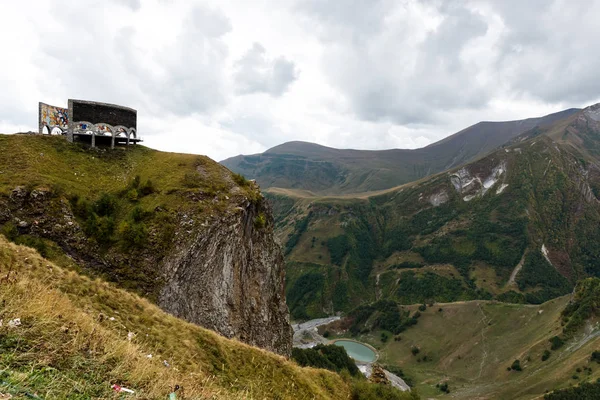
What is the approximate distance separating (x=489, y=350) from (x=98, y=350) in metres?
169

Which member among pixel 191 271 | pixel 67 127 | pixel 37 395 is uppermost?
pixel 67 127

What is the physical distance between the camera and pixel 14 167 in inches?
1388

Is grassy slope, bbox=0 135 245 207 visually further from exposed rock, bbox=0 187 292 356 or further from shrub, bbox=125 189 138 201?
exposed rock, bbox=0 187 292 356

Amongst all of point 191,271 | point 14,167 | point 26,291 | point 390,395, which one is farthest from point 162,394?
point 390,395

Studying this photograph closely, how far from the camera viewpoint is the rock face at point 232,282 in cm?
3538

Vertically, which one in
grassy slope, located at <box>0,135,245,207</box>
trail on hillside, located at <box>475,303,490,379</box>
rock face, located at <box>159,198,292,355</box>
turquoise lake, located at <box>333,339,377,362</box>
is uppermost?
grassy slope, located at <box>0,135,245,207</box>

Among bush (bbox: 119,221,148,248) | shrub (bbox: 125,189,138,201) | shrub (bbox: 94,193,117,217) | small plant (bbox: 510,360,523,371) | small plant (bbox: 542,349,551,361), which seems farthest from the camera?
small plant (bbox: 510,360,523,371)

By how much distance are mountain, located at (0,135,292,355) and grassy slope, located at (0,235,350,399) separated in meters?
14.9

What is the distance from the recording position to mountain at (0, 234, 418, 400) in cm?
655

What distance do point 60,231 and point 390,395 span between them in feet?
144

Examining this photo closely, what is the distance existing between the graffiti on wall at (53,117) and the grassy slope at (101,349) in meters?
33.3

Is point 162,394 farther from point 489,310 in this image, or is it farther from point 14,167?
point 489,310

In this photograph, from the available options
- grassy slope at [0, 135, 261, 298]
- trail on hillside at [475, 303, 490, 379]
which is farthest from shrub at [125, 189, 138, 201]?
trail on hillside at [475, 303, 490, 379]

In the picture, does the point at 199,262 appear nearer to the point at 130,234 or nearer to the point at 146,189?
the point at 130,234
